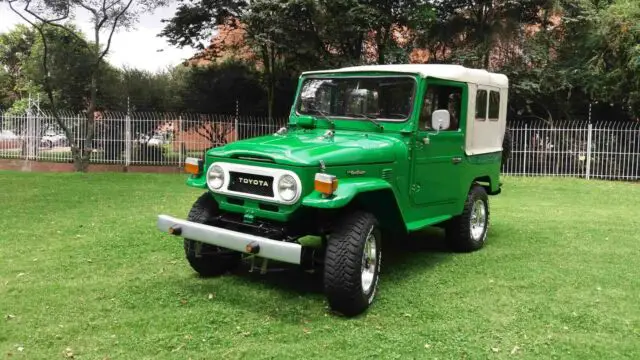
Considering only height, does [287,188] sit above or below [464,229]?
above

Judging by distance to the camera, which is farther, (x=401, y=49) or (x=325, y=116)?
(x=401, y=49)

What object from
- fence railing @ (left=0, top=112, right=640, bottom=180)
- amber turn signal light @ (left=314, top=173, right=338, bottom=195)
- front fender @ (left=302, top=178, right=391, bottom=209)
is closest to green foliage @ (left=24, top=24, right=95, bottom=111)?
fence railing @ (left=0, top=112, right=640, bottom=180)

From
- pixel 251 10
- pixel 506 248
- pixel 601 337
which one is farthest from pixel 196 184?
pixel 251 10

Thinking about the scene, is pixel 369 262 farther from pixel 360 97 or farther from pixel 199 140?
pixel 199 140

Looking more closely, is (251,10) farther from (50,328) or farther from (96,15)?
(50,328)

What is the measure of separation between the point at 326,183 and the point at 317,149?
53 centimetres

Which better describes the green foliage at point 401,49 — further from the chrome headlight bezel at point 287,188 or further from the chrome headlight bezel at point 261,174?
the chrome headlight bezel at point 287,188

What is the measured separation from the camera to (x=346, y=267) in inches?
183

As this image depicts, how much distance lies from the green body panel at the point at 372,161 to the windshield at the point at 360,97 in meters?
0.09

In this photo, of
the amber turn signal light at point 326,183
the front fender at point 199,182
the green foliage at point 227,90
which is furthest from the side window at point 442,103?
the green foliage at point 227,90

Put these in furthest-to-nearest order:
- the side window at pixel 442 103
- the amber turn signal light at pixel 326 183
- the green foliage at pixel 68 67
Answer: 1. the green foliage at pixel 68 67
2. the side window at pixel 442 103
3. the amber turn signal light at pixel 326 183

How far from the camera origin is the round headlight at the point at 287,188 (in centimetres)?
473

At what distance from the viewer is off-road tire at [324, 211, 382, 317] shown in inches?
183

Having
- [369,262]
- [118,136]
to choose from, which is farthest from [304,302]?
[118,136]
